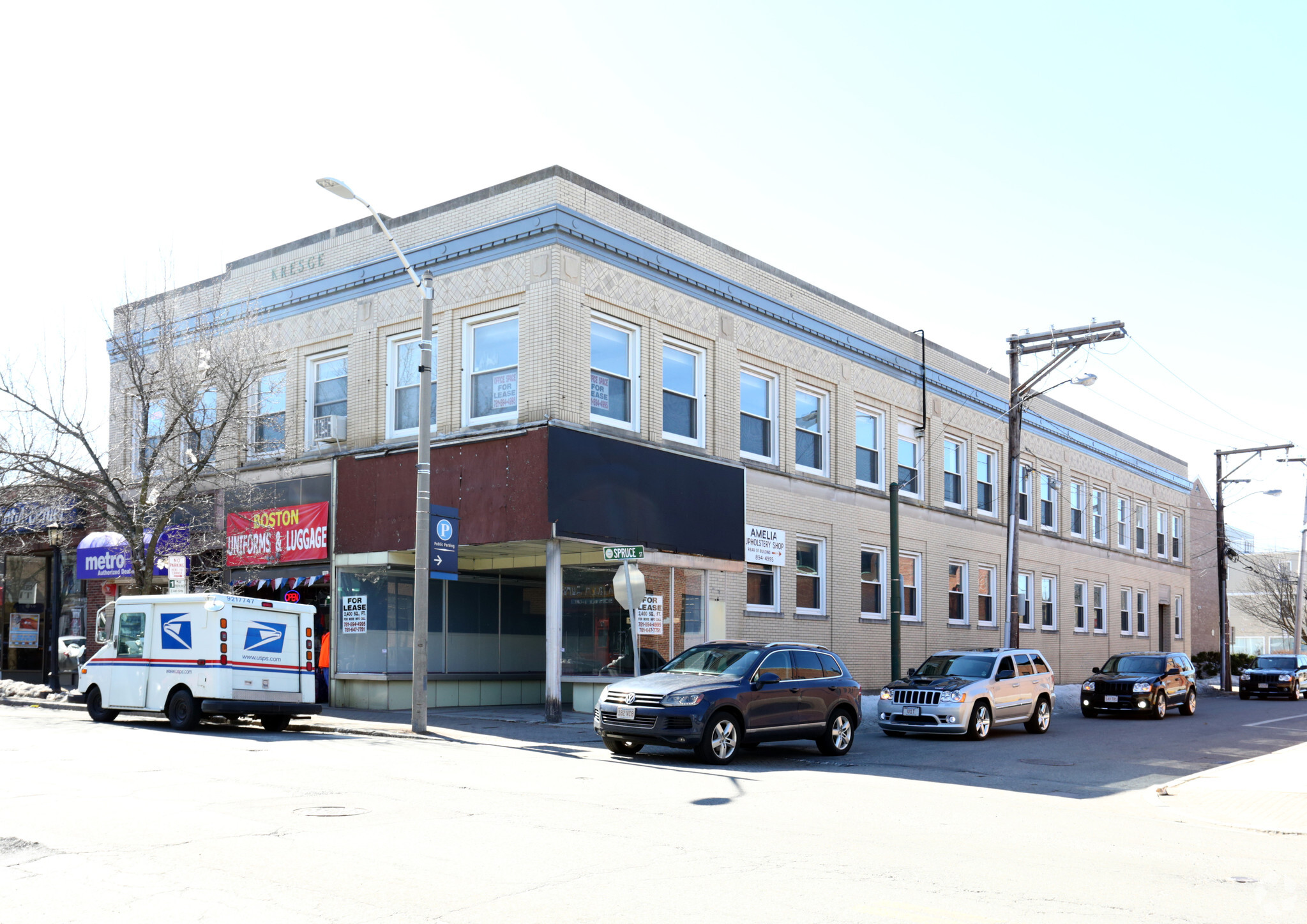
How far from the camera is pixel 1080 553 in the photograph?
42062 mm

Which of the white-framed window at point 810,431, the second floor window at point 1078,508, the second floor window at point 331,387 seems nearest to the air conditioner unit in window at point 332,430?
the second floor window at point 331,387

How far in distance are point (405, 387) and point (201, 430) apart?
419 cm

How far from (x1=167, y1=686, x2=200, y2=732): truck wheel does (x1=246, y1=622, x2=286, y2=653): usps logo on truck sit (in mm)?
1175

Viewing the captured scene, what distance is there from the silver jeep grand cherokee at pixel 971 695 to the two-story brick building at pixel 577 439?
471 cm

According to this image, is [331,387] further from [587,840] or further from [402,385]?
[587,840]

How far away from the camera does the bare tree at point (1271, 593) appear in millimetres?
68250

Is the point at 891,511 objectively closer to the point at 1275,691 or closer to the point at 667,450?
the point at 667,450

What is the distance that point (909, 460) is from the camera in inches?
1277

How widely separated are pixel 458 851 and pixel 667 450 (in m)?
15.3

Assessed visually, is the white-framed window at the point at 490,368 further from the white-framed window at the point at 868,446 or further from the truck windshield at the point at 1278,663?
the truck windshield at the point at 1278,663

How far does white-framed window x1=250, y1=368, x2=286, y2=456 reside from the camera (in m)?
26.3

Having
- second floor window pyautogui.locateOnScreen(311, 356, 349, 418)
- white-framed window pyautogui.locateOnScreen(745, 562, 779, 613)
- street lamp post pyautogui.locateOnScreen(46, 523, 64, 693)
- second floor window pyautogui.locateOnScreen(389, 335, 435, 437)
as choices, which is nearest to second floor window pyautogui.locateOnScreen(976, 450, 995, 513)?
white-framed window pyautogui.locateOnScreen(745, 562, 779, 613)

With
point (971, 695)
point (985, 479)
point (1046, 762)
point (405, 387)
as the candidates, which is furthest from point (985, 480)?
point (1046, 762)

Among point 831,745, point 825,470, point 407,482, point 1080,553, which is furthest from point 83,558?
point 1080,553
